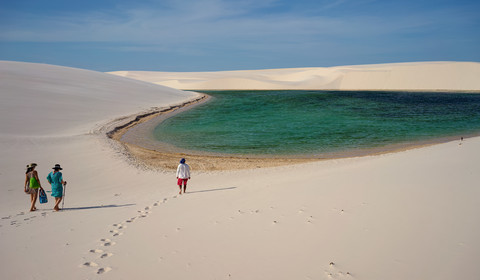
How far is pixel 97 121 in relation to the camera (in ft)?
69.3

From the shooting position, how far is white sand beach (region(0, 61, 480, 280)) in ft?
12.7

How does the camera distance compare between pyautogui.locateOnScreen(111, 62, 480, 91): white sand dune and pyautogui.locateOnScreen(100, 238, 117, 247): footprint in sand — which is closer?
pyautogui.locateOnScreen(100, 238, 117, 247): footprint in sand

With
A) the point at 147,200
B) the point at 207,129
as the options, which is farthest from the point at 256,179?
the point at 207,129

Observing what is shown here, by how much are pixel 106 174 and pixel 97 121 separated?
39.4 feet

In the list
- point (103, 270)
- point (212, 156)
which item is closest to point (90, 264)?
point (103, 270)

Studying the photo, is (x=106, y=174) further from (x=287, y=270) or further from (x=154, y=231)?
(x=287, y=270)

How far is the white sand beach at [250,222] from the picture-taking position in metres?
3.87

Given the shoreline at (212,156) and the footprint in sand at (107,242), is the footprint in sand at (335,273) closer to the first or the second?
the footprint in sand at (107,242)

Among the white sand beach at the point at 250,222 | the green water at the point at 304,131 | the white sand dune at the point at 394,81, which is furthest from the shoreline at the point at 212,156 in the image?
the white sand dune at the point at 394,81

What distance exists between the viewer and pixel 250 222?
528 centimetres

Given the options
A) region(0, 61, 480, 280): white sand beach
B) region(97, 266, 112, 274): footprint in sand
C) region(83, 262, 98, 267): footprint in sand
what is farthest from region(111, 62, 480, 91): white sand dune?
region(97, 266, 112, 274): footprint in sand

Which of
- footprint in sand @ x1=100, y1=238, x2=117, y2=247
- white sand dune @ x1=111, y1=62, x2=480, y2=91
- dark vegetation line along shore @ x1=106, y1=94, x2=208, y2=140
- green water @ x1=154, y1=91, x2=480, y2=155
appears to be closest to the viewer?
footprint in sand @ x1=100, y1=238, x2=117, y2=247

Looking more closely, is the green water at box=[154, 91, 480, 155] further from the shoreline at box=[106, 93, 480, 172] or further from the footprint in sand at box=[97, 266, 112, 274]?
the footprint in sand at box=[97, 266, 112, 274]

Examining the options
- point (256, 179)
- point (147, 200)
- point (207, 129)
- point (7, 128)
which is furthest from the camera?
point (207, 129)
